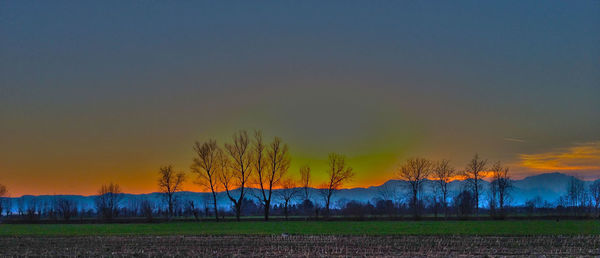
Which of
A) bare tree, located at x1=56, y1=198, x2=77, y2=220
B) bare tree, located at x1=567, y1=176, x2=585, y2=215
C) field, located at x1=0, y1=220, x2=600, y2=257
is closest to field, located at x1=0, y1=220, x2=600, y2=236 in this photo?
field, located at x1=0, y1=220, x2=600, y2=257

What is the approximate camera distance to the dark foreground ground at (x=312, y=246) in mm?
28766

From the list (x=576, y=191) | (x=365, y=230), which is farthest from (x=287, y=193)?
(x=576, y=191)

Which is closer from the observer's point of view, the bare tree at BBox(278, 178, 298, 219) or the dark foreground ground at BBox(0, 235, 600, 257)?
the dark foreground ground at BBox(0, 235, 600, 257)

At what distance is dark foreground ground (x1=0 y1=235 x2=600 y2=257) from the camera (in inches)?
1133

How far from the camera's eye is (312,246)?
32031 millimetres

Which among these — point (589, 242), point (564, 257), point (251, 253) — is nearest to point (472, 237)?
point (589, 242)

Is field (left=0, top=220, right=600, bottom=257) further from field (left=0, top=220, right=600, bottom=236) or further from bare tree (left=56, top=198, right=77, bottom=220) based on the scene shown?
bare tree (left=56, top=198, right=77, bottom=220)

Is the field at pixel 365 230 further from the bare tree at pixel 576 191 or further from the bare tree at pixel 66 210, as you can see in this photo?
the bare tree at pixel 576 191

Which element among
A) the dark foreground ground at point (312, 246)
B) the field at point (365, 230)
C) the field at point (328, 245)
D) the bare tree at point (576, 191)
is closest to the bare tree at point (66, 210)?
the field at point (365, 230)

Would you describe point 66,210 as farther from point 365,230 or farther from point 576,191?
point 576,191

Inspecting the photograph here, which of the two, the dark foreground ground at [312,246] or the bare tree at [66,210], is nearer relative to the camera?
the dark foreground ground at [312,246]

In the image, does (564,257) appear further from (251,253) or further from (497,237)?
(251,253)

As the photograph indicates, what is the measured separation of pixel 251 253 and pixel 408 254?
915 cm

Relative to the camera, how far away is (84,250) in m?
31.4
